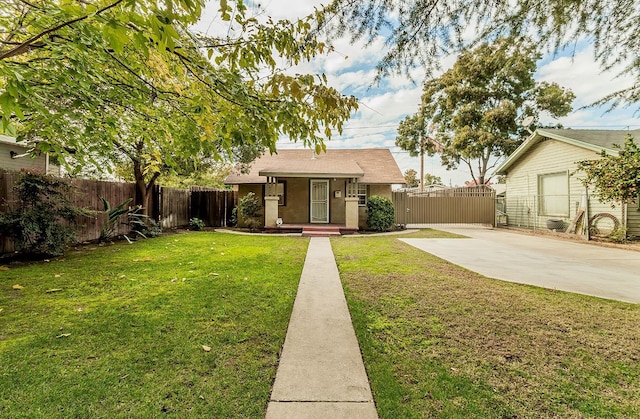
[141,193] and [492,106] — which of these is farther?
[492,106]

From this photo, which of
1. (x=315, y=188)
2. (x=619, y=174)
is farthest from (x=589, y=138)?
(x=315, y=188)

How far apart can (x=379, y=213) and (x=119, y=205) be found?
10.2 metres

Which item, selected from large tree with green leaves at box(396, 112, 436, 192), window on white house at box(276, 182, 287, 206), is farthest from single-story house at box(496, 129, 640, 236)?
window on white house at box(276, 182, 287, 206)

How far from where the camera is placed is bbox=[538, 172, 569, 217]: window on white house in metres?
11.8

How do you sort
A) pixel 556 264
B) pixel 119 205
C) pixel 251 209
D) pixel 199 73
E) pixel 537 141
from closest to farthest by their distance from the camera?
pixel 199 73 < pixel 556 264 < pixel 119 205 < pixel 251 209 < pixel 537 141

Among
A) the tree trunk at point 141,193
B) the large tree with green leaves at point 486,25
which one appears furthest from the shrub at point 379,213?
the large tree with green leaves at point 486,25

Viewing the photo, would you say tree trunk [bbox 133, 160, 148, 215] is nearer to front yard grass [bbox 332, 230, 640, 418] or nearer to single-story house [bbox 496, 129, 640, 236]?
front yard grass [bbox 332, 230, 640, 418]

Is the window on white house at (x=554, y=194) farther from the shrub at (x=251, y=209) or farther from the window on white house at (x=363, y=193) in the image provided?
the shrub at (x=251, y=209)

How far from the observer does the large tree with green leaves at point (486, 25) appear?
2797 millimetres

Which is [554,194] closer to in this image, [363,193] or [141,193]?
[363,193]

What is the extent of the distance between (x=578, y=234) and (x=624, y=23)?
10.9 meters

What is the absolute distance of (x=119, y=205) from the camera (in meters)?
9.51

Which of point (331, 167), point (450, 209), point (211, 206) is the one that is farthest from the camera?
point (450, 209)

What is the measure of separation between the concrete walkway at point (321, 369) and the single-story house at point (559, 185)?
38.1 ft
